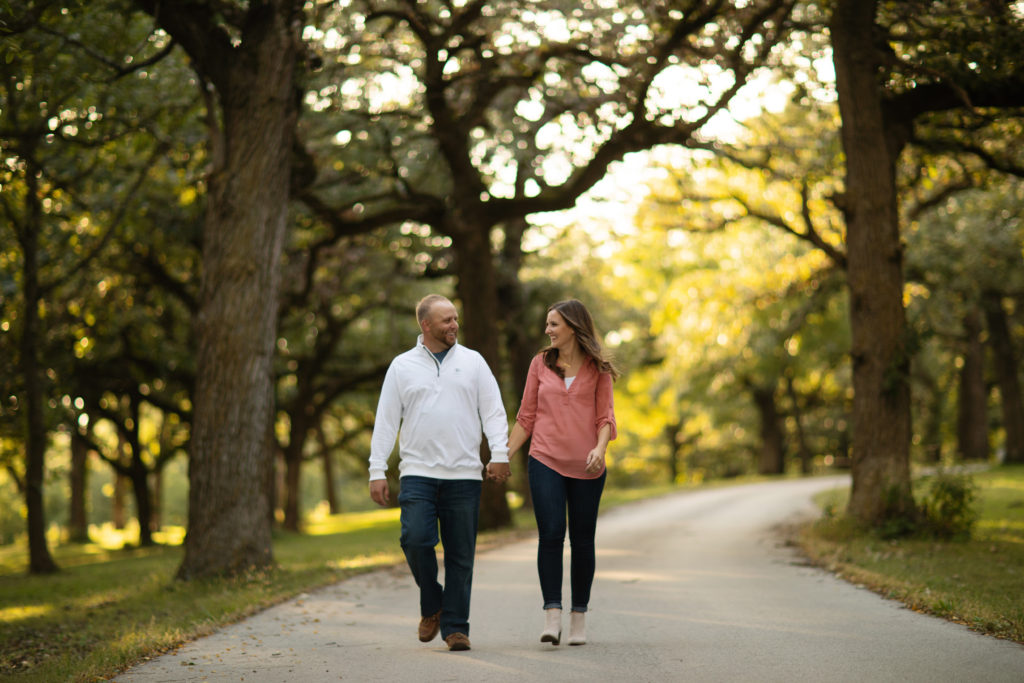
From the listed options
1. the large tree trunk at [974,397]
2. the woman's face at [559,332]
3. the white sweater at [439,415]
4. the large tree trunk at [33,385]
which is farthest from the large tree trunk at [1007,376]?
the white sweater at [439,415]

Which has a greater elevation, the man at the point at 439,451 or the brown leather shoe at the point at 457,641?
the man at the point at 439,451

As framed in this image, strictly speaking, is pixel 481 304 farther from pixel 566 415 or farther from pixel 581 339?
pixel 566 415

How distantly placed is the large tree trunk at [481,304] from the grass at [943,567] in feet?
18.3

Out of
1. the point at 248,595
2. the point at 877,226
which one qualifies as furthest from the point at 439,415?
the point at 877,226

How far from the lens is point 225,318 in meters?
10.8

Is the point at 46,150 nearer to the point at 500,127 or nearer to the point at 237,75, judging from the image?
the point at 237,75

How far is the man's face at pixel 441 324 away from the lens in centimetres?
606

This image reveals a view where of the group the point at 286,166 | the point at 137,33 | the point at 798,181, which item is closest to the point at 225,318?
the point at 286,166

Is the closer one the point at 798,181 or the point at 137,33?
the point at 137,33

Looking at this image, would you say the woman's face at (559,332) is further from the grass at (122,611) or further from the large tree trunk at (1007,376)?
the large tree trunk at (1007,376)

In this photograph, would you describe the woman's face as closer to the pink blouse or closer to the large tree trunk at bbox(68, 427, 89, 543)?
the pink blouse

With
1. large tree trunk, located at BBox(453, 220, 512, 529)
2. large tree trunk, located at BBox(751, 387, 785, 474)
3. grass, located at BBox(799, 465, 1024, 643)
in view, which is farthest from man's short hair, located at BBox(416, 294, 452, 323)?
large tree trunk, located at BBox(751, 387, 785, 474)

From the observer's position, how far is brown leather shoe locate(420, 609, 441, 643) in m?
6.05

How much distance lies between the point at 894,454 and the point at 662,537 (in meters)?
3.77
